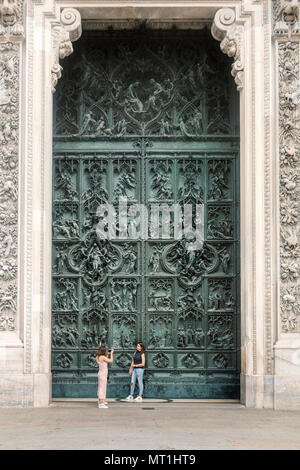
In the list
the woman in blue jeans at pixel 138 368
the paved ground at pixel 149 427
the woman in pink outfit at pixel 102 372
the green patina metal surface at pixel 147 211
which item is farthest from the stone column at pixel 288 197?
the woman in pink outfit at pixel 102 372

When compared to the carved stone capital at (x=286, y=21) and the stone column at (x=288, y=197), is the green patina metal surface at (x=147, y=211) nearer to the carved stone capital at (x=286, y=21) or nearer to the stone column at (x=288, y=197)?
the stone column at (x=288, y=197)

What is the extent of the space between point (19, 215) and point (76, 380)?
3577 mm

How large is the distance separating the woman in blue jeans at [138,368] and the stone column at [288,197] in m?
2.69

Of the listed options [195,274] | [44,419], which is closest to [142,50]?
[195,274]

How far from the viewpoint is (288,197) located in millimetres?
14977

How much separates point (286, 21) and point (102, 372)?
731 centimetres

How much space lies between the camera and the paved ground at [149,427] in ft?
34.6

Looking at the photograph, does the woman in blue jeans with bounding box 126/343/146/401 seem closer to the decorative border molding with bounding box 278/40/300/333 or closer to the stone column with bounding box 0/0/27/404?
the stone column with bounding box 0/0/27/404

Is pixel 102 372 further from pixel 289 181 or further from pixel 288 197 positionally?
pixel 289 181

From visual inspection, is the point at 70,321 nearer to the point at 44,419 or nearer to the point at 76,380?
the point at 76,380

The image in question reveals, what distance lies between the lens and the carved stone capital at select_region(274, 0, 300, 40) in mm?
15164

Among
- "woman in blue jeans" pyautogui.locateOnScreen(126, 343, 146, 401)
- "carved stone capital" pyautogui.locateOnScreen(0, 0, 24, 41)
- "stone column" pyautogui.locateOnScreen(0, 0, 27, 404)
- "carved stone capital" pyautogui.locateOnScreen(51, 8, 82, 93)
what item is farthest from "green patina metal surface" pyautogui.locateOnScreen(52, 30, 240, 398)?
"carved stone capital" pyautogui.locateOnScreen(0, 0, 24, 41)

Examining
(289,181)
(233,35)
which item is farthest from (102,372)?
(233,35)

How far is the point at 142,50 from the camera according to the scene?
16859mm
